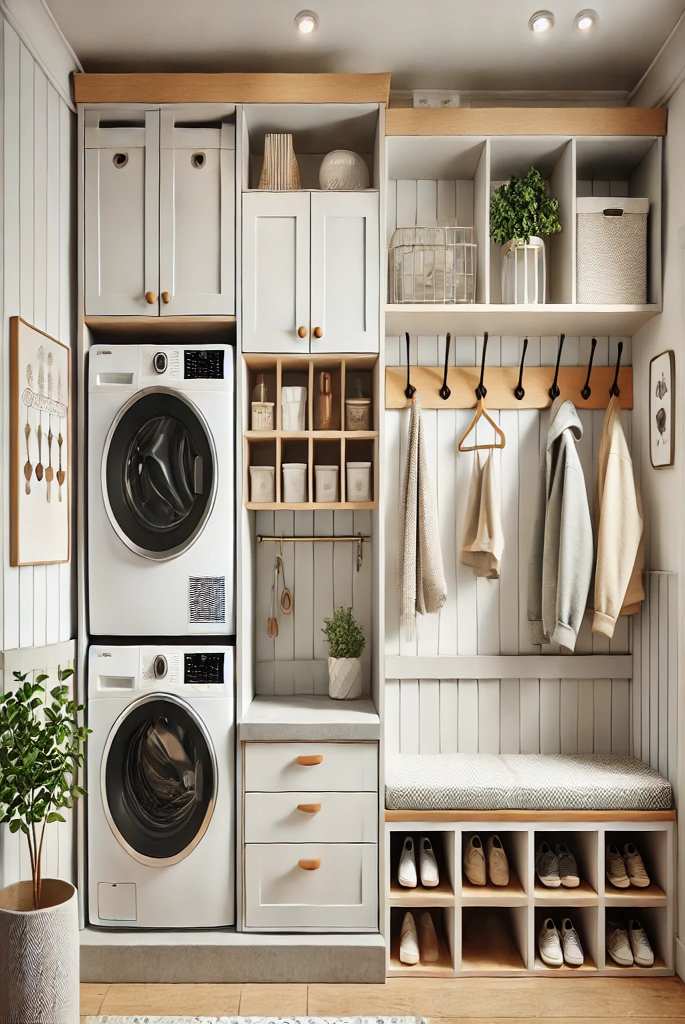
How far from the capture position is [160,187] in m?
2.71

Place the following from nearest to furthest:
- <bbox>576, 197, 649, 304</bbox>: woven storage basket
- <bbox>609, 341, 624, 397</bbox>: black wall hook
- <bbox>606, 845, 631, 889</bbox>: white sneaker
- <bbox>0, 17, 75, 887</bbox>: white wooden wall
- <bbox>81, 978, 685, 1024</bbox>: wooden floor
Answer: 1. <bbox>0, 17, 75, 887</bbox>: white wooden wall
2. <bbox>81, 978, 685, 1024</bbox>: wooden floor
3. <bbox>606, 845, 631, 889</bbox>: white sneaker
4. <bbox>576, 197, 649, 304</bbox>: woven storage basket
5. <bbox>609, 341, 624, 397</bbox>: black wall hook

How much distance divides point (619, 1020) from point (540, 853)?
53cm

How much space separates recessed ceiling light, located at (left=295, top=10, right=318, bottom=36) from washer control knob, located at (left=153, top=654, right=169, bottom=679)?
76.3 inches

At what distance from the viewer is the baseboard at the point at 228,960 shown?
2.64 metres

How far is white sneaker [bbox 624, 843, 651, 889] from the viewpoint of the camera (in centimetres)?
275

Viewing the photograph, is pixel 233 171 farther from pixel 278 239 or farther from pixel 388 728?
pixel 388 728

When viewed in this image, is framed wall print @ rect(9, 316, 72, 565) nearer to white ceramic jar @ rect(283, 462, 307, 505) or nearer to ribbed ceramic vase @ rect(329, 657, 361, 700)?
white ceramic jar @ rect(283, 462, 307, 505)

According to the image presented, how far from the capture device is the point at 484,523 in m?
3.01

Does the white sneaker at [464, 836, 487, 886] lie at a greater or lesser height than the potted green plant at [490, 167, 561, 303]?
lesser

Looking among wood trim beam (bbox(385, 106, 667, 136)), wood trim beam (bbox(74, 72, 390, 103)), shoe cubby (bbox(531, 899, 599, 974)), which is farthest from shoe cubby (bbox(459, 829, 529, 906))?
wood trim beam (bbox(74, 72, 390, 103))

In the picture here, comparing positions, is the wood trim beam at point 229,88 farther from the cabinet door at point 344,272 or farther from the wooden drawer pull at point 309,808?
the wooden drawer pull at point 309,808

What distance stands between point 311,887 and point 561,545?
53.8 inches

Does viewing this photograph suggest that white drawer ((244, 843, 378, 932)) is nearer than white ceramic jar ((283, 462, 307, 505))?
Yes

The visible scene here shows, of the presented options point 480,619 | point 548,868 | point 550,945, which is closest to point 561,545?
point 480,619
